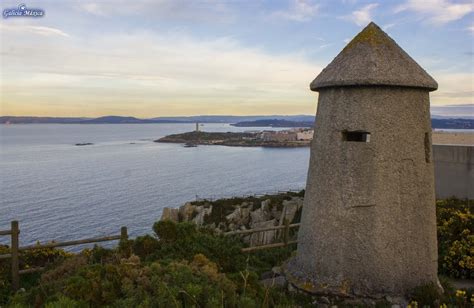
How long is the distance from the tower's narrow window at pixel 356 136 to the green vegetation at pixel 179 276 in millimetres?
2234

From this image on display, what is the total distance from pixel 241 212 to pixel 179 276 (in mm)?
27649

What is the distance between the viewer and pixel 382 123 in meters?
5.91

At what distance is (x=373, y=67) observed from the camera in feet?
19.3

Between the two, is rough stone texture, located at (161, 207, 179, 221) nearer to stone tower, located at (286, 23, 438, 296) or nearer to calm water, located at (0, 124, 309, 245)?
calm water, located at (0, 124, 309, 245)

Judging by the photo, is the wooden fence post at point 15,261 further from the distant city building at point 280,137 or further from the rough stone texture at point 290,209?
the distant city building at point 280,137

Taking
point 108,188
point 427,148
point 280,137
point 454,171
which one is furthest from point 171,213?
point 280,137

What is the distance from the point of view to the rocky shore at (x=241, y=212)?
93.2 feet

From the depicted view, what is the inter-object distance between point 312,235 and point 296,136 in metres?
170

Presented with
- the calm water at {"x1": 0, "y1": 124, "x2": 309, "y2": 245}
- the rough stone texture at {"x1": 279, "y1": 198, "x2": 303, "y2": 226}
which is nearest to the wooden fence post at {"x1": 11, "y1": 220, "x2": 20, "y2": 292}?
the rough stone texture at {"x1": 279, "y1": 198, "x2": 303, "y2": 226}

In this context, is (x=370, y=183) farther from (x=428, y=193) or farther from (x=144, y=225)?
(x=144, y=225)

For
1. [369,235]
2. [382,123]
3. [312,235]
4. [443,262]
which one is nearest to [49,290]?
[312,235]

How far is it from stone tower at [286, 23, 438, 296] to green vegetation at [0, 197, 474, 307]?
0.52 m

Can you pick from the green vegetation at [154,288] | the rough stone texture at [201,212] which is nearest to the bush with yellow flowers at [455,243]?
the green vegetation at [154,288]

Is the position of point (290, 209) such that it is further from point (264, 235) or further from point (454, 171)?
point (454, 171)
